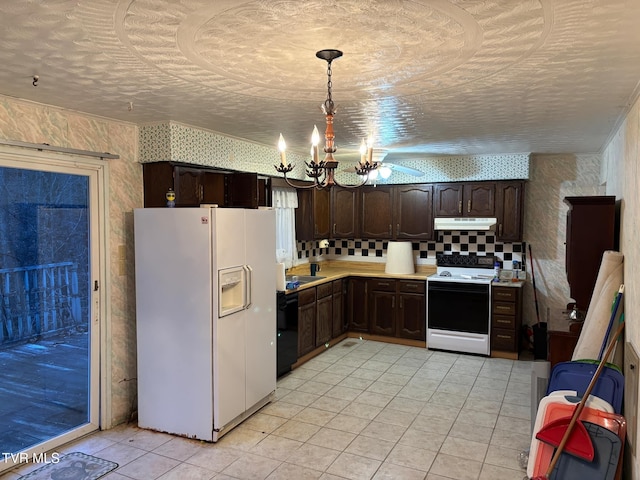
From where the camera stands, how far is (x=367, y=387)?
15.1 ft

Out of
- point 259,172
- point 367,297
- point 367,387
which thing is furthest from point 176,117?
point 367,297

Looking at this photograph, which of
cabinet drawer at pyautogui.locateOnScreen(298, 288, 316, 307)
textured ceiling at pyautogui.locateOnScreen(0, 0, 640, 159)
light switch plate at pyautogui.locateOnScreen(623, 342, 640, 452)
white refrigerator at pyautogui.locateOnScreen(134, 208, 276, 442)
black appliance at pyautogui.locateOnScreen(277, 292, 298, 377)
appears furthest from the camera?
cabinet drawer at pyautogui.locateOnScreen(298, 288, 316, 307)

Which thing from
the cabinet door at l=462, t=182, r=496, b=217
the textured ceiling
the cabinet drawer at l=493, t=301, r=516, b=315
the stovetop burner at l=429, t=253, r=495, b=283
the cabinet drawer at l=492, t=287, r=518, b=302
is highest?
the textured ceiling

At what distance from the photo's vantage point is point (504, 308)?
17.8 feet

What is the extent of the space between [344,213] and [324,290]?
1373 mm

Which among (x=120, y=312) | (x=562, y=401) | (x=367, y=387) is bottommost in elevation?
(x=367, y=387)

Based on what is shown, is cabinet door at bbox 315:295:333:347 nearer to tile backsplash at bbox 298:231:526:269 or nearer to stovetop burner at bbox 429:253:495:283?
tile backsplash at bbox 298:231:526:269

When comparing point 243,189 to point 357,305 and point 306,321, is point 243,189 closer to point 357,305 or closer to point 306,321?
point 306,321

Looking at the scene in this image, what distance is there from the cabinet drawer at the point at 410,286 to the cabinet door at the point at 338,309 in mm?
747

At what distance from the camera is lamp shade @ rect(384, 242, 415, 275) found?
6238mm

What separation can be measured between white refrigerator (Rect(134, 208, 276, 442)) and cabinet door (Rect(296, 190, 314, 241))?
79.0 inches

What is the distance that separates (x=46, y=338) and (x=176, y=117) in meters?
1.88

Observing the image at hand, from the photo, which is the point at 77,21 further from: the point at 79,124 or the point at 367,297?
the point at 367,297

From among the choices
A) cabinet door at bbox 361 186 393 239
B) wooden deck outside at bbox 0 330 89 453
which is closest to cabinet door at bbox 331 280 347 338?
cabinet door at bbox 361 186 393 239
